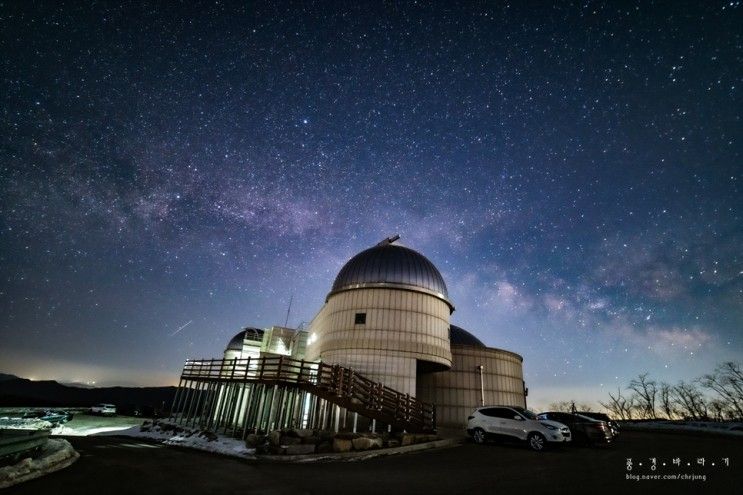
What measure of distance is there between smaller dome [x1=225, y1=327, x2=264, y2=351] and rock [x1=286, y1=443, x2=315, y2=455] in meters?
28.5

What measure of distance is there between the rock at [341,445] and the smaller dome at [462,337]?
1893 centimetres

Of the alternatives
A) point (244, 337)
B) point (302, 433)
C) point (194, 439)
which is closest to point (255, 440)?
point (302, 433)

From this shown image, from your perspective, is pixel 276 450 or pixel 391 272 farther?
pixel 391 272

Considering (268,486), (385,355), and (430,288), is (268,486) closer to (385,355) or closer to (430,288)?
(385,355)

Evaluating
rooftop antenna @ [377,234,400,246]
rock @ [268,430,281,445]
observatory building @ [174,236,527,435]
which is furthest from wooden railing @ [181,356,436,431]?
rooftop antenna @ [377,234,400,246]

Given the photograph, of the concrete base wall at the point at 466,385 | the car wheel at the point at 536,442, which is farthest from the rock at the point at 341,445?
the concrete base wall at the point at 466,385

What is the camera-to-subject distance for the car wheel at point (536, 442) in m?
13.8

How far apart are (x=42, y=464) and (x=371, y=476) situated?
6.92m

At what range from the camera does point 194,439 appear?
49.1ft

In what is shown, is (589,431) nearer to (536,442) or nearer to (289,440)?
(536,442)

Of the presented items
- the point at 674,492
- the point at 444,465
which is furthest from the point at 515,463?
the point at 674,492

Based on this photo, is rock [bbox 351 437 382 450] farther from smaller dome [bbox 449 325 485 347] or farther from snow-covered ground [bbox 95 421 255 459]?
smaller dome [bbox 449 325 485 347]

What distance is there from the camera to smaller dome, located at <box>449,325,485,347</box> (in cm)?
2942

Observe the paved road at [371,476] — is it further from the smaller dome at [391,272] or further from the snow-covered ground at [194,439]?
the smaller dome at [391,272]
